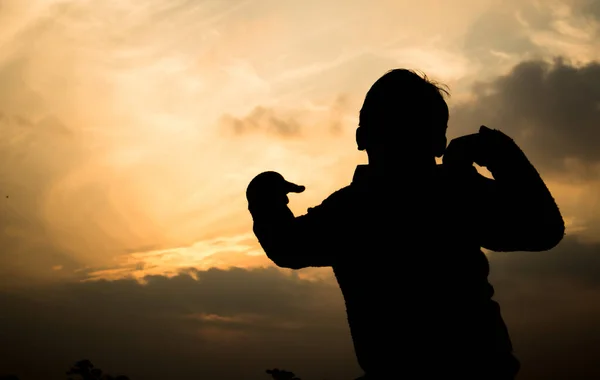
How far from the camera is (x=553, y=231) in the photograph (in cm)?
425

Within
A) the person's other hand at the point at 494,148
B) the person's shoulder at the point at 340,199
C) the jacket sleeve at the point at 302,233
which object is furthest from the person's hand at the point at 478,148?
the jacket sleeve at the point at 302,233

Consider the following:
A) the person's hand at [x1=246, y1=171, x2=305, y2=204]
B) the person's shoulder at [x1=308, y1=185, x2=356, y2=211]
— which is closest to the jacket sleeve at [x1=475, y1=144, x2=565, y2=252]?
the person's shoulder at [x1=308, y1=185, x2=356, y2=211]

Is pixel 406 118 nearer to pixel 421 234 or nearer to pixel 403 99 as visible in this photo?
pixel 403 99

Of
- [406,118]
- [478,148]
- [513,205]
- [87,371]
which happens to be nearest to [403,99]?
[406,118]

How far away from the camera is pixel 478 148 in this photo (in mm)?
4414

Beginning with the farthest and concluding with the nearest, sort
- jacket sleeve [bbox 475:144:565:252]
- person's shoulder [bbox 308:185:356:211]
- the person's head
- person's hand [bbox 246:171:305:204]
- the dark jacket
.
Result: 1. person's hand [bbox 246:171:305:204]
2. person's shoulder [bbox 308:185:356:211]
3. the person's head
4. jacket sleeve [bbox 475:144:565:252]
5. the dark jacket

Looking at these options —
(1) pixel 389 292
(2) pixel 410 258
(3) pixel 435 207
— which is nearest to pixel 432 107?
(3) pixel 435 207

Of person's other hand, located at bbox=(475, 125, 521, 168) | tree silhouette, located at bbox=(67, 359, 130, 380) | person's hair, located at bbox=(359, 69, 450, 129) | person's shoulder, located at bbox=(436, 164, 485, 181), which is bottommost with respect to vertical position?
tree silhouette, located at bbox=(67, 359, 130, 380)

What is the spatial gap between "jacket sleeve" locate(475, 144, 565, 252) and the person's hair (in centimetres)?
64

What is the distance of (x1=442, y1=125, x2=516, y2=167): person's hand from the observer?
4.34 m

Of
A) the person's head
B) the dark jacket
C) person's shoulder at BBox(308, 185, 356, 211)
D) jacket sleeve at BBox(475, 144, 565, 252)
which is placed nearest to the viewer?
the dark jacket

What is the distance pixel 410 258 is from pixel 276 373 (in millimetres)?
4144

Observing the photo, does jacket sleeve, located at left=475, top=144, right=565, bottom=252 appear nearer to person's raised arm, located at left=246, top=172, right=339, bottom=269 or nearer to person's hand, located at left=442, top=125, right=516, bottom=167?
person's hand, located at left=442, top=125, right=516, bottom=167

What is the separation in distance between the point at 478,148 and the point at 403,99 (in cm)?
68
